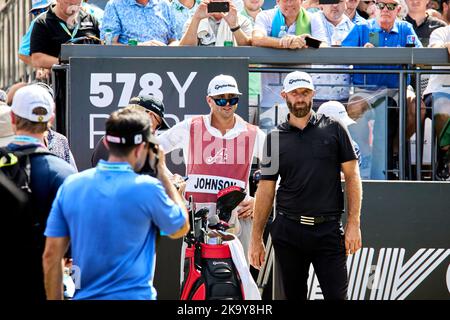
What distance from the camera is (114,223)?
5.28 meters

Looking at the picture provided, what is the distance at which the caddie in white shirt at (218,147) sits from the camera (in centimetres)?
856

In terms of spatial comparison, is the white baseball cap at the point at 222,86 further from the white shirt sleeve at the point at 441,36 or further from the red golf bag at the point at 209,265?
the white shirt sleeve at the point at 441,36

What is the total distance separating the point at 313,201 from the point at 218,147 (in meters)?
1.51

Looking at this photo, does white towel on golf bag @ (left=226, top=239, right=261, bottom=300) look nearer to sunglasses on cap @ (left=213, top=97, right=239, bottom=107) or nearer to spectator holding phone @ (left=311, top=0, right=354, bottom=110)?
sunglasses on cap @ (left=213, top=97, right=239, bottom=107)

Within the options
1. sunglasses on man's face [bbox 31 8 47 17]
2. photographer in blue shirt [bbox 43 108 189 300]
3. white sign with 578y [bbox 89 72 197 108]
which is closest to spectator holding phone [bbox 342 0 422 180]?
white sign with 578y [bbox 89 72 197 108]

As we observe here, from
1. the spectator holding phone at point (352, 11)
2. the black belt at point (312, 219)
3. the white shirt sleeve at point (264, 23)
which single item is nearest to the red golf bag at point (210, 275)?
the black belt at point (312, 219)

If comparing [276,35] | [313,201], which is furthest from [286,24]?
[313,201]

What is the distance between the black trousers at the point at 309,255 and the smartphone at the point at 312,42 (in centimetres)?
228

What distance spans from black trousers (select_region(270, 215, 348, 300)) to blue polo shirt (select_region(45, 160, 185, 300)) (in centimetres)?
224

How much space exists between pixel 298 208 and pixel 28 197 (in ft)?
8.14

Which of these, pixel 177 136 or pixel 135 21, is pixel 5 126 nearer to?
pixel 177 136
